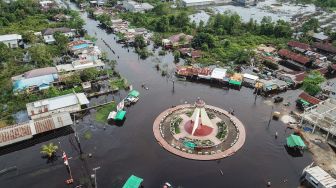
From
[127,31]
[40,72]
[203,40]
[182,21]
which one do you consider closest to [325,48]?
[203,40]

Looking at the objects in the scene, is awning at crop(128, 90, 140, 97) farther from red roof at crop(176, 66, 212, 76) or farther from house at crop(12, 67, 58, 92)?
house at crop(12, 67, 58, 92)

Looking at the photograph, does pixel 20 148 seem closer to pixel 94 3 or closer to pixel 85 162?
pixel 85 162

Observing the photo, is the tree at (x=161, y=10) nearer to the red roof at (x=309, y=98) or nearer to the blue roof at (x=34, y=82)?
the blue roof at (x=34, y=82)

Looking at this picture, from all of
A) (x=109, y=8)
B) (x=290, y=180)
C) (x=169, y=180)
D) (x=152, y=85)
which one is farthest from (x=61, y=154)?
(x=109, y=8)

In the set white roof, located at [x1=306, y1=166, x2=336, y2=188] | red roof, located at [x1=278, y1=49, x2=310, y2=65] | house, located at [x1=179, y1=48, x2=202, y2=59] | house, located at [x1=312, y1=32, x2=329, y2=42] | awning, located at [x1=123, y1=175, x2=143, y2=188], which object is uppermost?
house, located at [x1=312, y1=32, x2=329, y2=42]

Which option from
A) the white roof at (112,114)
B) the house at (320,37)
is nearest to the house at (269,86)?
the white roof at (112,114)

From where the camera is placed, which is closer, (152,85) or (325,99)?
(325,99)

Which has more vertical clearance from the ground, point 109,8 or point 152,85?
point 109,8

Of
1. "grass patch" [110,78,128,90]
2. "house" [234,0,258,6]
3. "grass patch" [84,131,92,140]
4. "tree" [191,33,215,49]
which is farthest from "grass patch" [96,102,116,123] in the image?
"house" [234,0,258,6]
